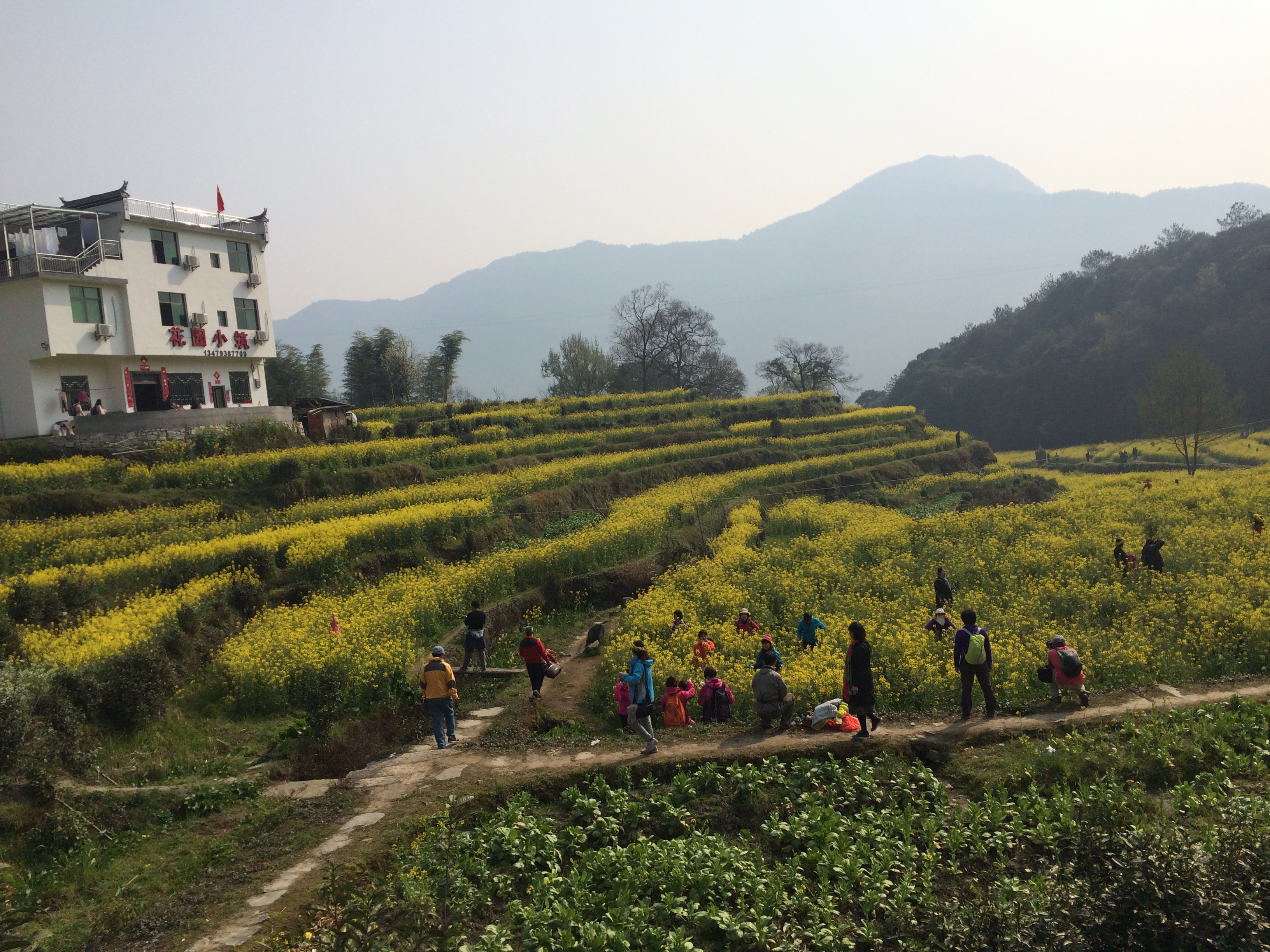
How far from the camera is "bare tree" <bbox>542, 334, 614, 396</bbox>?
3120 inches

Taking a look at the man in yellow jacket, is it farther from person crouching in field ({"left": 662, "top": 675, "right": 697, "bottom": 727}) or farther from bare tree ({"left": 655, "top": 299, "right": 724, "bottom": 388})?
bare tree ({"left": 655, "top": 299, "right": 724, "bottom": 388})

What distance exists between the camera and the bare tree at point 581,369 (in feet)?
260

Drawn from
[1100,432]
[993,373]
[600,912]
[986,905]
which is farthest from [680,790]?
[993,373]

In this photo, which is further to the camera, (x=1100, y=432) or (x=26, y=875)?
(x=1100, y=432)

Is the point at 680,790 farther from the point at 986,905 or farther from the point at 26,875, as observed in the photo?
the point at 26,875

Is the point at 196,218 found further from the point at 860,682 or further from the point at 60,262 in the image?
the point at 860,682

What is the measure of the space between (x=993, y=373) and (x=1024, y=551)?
222 feet

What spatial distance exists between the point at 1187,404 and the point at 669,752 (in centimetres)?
4951

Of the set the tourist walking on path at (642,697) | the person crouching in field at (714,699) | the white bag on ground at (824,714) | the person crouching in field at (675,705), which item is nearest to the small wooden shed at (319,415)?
the person crouching in field at (675,705)

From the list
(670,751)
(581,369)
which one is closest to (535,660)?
(670,751)

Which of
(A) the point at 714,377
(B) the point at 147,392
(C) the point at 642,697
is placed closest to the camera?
(C) the point at 642,697

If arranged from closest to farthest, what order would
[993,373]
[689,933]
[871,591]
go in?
[689,933]
[871,591]
[993,373]

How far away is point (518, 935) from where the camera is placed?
6.91 m

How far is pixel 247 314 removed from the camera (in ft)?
115
